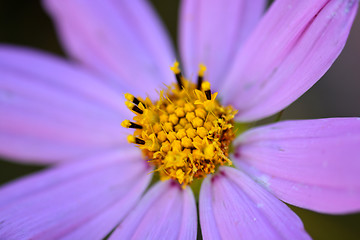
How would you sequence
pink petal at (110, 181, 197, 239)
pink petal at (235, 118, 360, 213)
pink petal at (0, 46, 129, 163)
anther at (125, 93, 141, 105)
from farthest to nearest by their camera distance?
1. pink petal at (0, 46, 129, 163)
2. anther at (125, 93, 141, 105)
3. pink petal at (110, 181, 197, 239)
4. pink petal at (235, 118, 360, 213)

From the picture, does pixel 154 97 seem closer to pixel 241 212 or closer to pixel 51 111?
pixel 51 111

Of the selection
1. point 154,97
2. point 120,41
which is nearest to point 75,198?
point 154,97

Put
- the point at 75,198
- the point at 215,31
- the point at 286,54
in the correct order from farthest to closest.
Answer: the point at 215,31 < the point at 75,198 < the point at 286,54

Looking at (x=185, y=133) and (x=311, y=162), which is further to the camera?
(x=185, y=133)

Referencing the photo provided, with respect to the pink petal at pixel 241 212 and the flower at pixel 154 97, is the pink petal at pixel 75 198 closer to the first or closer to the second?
the flower at pixel 154 97

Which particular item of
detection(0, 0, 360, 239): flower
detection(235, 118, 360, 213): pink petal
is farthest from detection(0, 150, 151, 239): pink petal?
detection(235, 118, 360, 213): pink petal

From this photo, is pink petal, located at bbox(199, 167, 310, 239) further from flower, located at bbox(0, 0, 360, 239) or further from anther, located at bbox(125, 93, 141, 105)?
anther, located at bbox(125, 93, 141, 105)

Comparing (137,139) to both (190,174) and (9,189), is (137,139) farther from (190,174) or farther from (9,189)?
(9,189)
